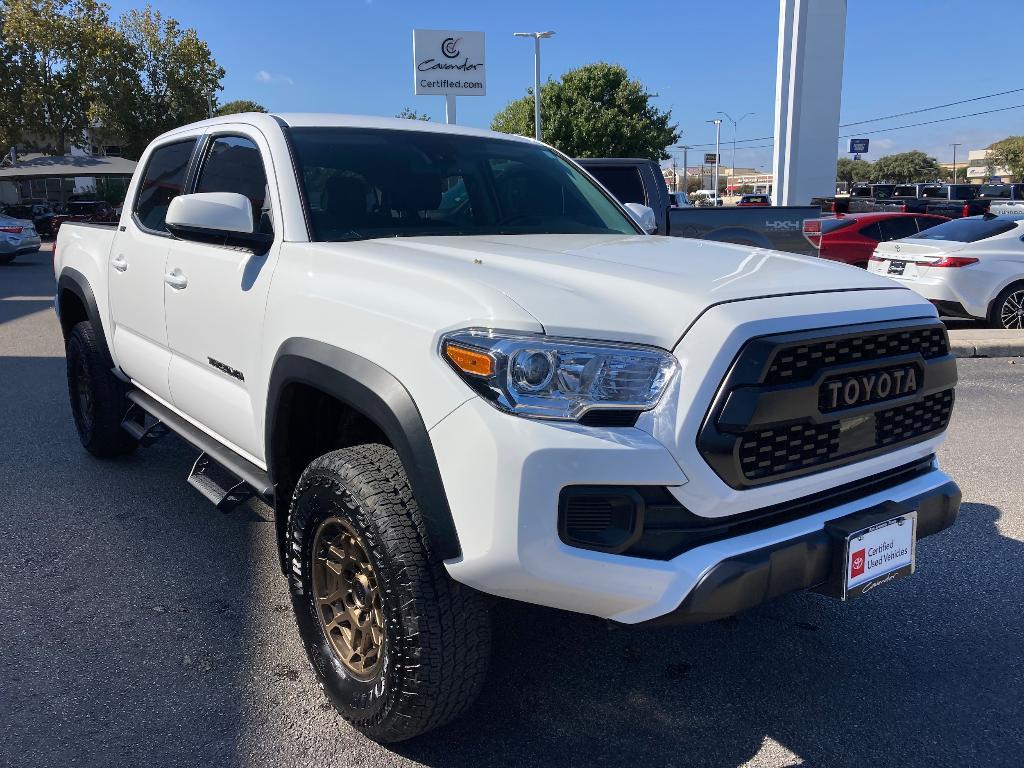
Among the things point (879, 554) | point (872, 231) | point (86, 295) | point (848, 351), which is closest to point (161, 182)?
point (86, 295)

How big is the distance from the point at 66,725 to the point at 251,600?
36.8 inches

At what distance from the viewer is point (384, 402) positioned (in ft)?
7.44

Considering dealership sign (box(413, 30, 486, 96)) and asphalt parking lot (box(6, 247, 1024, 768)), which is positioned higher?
dealership sign (box(413, 30, 486, 96))

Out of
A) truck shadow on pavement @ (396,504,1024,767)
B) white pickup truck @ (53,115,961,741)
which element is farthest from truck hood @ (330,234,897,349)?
truck shadow on pavement @ (396,504,1024,767)

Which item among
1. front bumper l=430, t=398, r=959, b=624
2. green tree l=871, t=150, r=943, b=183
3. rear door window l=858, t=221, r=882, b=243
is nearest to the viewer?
front bumper l=430, t=398, r=959, b=624

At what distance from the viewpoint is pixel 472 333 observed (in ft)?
6.95

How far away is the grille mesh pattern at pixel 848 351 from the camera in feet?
7.18

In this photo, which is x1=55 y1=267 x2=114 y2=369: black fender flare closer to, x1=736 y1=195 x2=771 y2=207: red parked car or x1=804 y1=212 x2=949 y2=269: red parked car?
x1=804 y1=212 x2=949 y2=269: red parked car

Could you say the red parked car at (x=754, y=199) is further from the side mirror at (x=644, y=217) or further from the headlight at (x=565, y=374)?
the headlight at (x=565, y=374)

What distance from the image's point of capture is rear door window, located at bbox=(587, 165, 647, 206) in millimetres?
8656

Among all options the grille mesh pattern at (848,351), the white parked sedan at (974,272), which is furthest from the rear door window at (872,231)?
the grille mesh pattern at (848,351)

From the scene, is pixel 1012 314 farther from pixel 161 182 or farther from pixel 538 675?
pixel 161 182

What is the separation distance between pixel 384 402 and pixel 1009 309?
10134 mm

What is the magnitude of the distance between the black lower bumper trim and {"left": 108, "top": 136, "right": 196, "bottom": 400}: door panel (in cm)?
274
